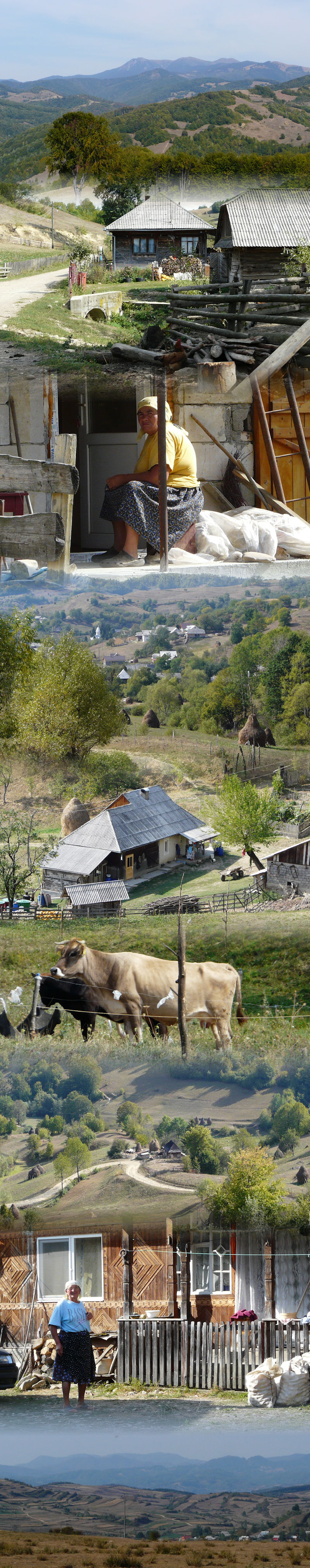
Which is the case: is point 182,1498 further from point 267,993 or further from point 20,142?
point 20,142

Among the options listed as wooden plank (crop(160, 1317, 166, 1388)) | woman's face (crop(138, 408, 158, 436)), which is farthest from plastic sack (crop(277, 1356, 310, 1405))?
woman's face (crop(138, 408, 158, 436))

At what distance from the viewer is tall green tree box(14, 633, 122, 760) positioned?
9023 millimetres

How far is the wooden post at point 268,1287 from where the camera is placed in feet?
32.7

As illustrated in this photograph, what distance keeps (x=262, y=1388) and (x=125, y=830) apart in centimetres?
432

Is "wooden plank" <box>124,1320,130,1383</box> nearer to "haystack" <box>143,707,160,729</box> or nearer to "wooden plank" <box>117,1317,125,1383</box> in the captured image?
"wooden plank" <box>117,1317,125,1383</box>

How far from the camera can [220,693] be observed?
30.0 feet

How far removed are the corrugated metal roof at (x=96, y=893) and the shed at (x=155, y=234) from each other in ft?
14.4

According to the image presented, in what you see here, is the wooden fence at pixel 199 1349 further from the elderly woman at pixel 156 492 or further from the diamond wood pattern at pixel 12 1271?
the elderly woman at pixel 156 492

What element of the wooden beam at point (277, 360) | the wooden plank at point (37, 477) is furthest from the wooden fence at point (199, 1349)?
the wooden beam at point (277, 360)

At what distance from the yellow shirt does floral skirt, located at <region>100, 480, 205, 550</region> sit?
5 cm

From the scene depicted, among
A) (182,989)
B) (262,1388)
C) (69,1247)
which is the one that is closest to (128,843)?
(182,989)

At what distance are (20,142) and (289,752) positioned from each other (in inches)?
194

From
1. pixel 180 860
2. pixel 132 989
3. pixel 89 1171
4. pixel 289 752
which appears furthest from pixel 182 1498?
pixel 289 752

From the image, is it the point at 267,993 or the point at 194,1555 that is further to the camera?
the point at 267,993
